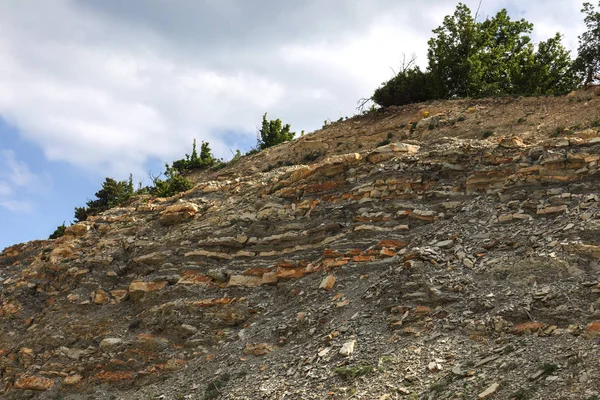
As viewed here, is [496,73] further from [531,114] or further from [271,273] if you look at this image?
[271,273]

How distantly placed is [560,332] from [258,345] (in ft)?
21.5

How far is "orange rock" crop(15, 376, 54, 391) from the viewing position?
16094mm

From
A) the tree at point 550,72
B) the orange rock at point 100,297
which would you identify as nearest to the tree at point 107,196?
the orange rock at point 100,297

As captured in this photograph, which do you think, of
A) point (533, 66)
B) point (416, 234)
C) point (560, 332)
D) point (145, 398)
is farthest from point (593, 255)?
point (533, 66)

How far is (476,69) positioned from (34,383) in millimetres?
19385

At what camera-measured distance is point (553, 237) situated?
42.0ft

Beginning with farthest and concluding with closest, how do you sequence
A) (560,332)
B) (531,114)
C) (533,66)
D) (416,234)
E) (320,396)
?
(533,66), (531,114), (416,234), (320,396), (560,332)

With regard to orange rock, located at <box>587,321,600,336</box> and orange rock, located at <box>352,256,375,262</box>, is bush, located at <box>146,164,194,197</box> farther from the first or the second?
orange rock, located at <box>587,321,600,336</box>

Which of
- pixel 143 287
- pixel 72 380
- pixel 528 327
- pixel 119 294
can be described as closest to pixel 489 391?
pixel 528 327

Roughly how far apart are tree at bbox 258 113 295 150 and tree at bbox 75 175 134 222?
704 cm

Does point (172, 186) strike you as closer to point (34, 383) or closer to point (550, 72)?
point (34, 383)

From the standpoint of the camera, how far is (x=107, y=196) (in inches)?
1198

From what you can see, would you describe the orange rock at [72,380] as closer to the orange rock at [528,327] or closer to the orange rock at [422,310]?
the orange rock at [422,310]

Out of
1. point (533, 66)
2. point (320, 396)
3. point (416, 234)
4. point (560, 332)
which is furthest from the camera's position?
point (533, 66)
